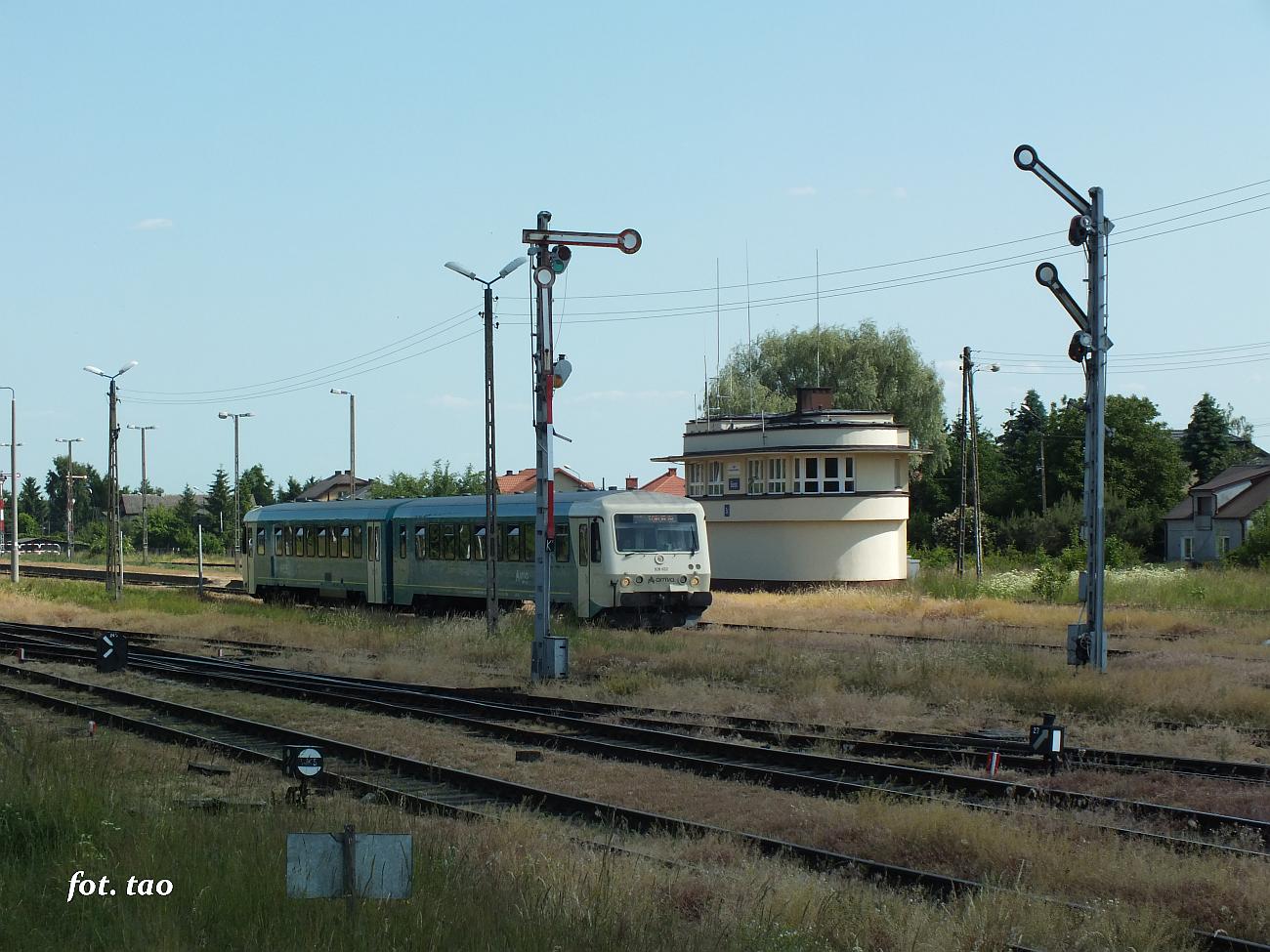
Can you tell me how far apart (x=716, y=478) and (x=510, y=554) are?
1909 cm

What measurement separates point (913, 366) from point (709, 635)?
48674mm

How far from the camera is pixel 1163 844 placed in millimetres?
9164

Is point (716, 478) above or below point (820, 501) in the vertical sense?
above

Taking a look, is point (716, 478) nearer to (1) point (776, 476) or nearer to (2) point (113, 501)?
(1) point (776, 476)

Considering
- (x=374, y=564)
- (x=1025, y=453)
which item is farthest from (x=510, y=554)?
(x=1025, y=453)

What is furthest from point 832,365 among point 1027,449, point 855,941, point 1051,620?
point 855,941

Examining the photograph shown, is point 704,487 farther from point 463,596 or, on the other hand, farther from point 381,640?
point 381,640

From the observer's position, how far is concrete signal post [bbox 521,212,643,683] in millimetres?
19375

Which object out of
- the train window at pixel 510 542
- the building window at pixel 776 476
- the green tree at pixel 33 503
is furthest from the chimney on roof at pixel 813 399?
the green tree at pixel 33 503

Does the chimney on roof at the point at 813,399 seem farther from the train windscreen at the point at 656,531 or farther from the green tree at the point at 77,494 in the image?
the green tree at the point at 77,494

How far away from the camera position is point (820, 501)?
4359 cm

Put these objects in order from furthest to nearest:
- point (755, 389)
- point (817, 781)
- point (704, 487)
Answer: point (755, 389)
point (704, 487)
point (817, 781)

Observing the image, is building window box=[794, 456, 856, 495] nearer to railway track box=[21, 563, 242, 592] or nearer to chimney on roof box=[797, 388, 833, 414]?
chimney on roof box=[797, 388, 833, 414]

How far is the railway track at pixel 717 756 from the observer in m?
10.2
